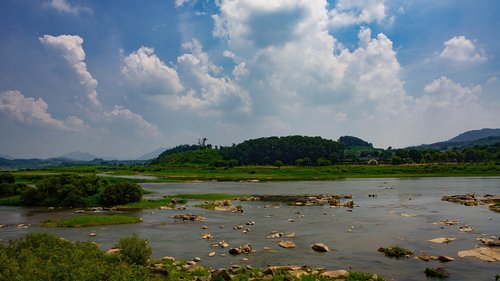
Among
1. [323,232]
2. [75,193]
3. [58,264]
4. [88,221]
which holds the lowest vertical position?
[323,232]

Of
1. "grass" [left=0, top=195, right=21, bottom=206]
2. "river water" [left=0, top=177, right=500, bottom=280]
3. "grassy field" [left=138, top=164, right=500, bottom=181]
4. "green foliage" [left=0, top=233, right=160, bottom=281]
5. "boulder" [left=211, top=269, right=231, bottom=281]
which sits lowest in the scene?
"river water" [left=0, top=177, right=500, bottom=280]

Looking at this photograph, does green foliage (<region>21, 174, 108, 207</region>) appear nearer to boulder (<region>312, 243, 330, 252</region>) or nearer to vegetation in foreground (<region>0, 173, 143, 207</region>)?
vegetation in foreground (<region>0, 173, 143, 207</region>)

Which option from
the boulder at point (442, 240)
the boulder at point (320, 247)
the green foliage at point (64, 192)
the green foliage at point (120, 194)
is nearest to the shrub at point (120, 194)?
the green foliage at point (120, 194)

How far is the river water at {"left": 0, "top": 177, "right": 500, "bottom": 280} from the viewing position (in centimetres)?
2920

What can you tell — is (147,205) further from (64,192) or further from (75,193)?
(64,192)

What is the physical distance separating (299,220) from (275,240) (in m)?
12.9

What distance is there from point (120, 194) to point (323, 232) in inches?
1574

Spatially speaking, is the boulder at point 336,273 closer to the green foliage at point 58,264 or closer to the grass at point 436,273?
the grass at point 436,273

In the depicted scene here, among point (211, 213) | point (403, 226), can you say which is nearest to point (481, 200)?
point (403, 226)

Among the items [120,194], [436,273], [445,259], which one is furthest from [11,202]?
[436,273]

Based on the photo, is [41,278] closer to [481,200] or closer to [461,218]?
[461,218]

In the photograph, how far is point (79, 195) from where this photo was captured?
221 ft

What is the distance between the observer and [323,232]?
41531 mm

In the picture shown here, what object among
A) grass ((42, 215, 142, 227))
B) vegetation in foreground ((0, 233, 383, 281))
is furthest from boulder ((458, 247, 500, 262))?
grass ((42, 215, 142, 227))
